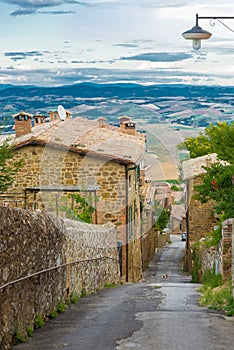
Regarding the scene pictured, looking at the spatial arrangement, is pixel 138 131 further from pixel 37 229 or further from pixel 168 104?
pixel 37 229

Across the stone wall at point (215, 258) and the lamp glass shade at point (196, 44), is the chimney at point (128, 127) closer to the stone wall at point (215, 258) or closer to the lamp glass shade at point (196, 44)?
the stone wall at point (215, 258)

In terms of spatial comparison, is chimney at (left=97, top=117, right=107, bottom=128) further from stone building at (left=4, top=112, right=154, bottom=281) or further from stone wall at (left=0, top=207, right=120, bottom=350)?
stone wall at (left=0, top=207, right=120, bottom=350)

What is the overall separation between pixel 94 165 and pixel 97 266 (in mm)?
9025

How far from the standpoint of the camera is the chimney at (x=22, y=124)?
32.3m

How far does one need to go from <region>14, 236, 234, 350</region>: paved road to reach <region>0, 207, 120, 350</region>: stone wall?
1.17ft

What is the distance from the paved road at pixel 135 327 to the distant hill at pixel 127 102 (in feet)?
57.7

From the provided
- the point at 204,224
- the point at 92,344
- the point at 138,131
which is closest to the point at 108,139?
the point at 204,224

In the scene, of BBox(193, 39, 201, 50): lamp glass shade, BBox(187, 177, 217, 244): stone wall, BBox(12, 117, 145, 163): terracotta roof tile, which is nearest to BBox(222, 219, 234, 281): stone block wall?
BBox(193, 39, 201, 50): lamp glass shade

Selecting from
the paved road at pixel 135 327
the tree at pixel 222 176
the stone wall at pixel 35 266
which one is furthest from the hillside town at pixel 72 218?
the tree at pixel 222 176

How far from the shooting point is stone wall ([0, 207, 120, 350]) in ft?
28.1

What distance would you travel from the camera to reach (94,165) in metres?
28.1

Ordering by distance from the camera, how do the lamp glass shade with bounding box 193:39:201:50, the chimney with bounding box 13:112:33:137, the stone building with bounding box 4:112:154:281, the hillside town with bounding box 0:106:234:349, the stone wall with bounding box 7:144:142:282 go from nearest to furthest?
the hillside town with bounding box 0:106:234:349, the lamp glass shade with bounding box 193:39:201:50, the stone building with bounding box 4:112:154:281, the stone wall with bounding box 7:144:142:282, the chimney with bounding box 13:112:33:137

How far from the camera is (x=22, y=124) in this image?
32500 millimetres

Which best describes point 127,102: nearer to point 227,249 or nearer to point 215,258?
point 215,258
